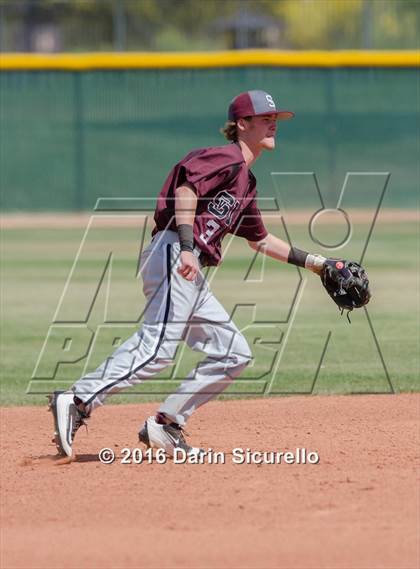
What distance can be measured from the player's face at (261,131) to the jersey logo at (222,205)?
0.35 meters

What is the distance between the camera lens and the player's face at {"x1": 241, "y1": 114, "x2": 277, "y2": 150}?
18.6 ft

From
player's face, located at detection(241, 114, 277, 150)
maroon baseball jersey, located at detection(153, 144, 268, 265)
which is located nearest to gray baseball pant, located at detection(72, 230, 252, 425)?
maroon baseball jersey, located at detection(153, 144, 268, 265)

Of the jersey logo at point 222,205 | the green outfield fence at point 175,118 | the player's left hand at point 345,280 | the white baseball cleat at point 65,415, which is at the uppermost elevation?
the jersey logo at point 222,205

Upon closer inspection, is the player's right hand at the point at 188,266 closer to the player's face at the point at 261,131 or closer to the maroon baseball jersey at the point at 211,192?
the maroon baseball jersey at the point at 211,192

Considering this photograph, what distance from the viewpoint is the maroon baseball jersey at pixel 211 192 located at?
5.43 meters

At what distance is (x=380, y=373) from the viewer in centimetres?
866

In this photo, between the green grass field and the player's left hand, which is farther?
the green grass field

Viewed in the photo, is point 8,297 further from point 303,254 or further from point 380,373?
point 303,254

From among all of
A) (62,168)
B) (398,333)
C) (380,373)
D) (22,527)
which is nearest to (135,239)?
(62,168)

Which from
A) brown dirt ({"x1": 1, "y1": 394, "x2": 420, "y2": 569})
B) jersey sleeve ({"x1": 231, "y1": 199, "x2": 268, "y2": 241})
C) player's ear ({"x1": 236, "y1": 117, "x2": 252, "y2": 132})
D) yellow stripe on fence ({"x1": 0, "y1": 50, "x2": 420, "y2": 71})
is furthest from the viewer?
yellow stripe on fence ({"x1": 0, "y1": 50, "x2": 420, "y2": 71})

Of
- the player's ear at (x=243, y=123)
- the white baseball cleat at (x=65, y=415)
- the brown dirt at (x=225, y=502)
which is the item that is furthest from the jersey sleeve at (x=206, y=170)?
the brown dirt at (x=225, y=502)

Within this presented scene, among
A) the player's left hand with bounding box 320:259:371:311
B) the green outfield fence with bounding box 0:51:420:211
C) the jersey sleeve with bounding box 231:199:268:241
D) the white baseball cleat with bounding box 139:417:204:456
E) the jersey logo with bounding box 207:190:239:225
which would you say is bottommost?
the green outfield fence with bounding box 0:51:420:211

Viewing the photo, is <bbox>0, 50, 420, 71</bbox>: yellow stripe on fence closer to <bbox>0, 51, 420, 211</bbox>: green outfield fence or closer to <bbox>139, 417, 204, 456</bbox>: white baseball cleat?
<bbox>0, 51, 420, 211</bbox>: green outfield fence

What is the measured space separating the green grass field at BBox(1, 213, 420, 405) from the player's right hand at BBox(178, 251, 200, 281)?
9.09 feet
